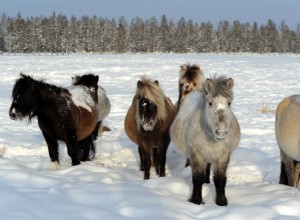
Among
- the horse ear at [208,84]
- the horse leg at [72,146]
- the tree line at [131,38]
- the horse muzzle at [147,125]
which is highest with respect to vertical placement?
the tree line at [131,38]

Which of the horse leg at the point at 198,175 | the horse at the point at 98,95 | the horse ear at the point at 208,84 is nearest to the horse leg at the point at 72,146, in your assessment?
the horse at the point at 98,95

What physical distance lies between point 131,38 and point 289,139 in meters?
87.4

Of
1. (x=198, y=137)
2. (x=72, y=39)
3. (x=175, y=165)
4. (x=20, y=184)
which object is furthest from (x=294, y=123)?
(x=72, y=39)

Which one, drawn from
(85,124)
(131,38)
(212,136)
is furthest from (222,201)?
(131,38)

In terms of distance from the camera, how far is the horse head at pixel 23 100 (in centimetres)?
621

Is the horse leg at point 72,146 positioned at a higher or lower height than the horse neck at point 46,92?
lower

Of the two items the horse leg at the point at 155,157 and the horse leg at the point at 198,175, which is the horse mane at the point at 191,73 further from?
the horse leg at the point at 198,175

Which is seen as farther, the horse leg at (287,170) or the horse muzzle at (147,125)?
the horse muzzle at (147,125)

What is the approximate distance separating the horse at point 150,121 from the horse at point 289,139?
178cm

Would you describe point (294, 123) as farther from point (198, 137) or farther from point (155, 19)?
point (155, 19)

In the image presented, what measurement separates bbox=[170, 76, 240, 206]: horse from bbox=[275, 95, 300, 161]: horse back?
0.99 metres

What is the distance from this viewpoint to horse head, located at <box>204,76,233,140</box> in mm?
4043

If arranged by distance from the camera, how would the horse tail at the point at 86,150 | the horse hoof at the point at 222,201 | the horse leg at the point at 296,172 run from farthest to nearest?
1. the horse tail at the point at 86,150
2. the horse leg at the point at 296,172
3. the horse hoof at the point at 222,201

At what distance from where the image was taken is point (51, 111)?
6.36 metres
